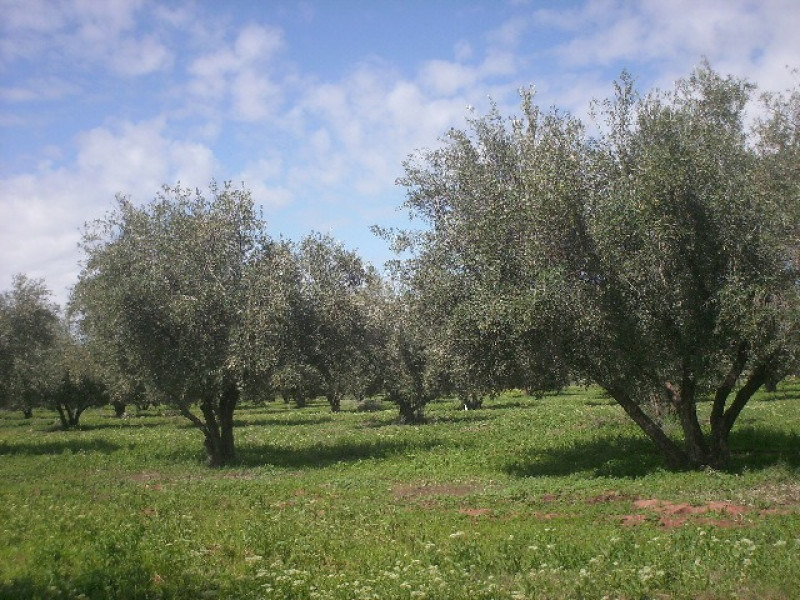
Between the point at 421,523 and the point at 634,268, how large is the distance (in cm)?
900

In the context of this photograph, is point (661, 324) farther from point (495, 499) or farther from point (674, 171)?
point (495, 499)

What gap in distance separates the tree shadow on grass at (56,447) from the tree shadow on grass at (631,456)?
2084 cm

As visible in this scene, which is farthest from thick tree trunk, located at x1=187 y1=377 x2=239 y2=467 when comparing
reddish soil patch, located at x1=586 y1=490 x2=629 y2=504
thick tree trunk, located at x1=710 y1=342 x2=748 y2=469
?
thick tree trunk, located at x1=710 y1=342 x2=748 y2=469

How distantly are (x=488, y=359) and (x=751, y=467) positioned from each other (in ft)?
26.7

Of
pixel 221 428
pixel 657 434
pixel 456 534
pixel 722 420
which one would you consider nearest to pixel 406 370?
pixel 221 428

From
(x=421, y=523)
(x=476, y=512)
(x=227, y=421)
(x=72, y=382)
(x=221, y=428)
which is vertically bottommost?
(x=476, y=512)

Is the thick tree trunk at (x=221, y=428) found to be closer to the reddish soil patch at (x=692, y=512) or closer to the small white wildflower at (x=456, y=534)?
the small white wildflower at (x=456, y=534)

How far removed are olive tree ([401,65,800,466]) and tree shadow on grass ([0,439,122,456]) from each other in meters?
21.4

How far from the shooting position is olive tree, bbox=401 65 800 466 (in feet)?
60.7

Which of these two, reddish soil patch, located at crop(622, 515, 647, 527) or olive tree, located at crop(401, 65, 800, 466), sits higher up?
olive tree, located at crop(401, 65, 800, 466)

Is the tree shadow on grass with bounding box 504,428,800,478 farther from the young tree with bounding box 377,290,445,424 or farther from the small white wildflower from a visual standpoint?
the young tree with bounding box 377,290,445,424

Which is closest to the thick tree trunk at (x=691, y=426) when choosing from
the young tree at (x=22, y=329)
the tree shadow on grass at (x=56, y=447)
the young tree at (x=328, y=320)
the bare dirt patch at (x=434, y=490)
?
the bare dirt patch at (x=434, y=490)

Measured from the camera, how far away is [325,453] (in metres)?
29.7

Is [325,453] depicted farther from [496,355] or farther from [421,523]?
[421,523]
